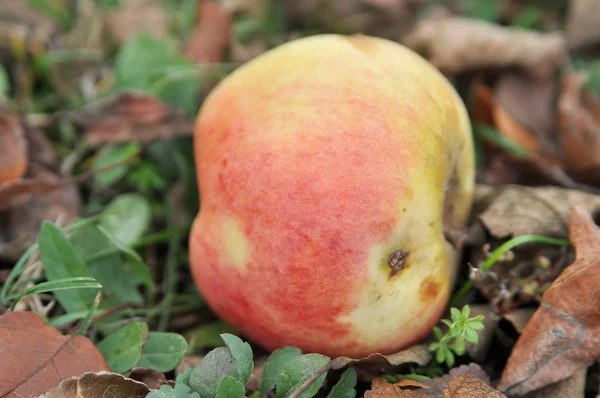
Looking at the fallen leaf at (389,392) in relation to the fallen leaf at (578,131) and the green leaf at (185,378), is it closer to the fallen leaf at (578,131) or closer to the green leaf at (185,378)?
the green leaf at (185,378)

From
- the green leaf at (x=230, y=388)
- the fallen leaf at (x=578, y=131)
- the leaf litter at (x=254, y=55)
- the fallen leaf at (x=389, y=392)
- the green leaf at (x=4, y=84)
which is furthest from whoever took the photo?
the green leaf at (x=4, y=84)

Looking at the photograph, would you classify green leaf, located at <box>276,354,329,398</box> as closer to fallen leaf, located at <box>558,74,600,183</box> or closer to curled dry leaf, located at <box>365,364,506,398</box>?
curled dry leaf, located at <box>365,364,506,398</box>

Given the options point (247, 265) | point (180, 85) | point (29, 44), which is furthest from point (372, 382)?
point (29, 44)

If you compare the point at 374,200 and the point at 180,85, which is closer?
the point at 374,200

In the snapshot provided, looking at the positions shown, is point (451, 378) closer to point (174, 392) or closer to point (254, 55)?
point (174, 392)

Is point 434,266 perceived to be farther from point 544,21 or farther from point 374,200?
point 544,21

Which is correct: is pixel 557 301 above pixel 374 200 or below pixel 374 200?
below

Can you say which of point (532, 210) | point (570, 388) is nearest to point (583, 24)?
point (532, 210)

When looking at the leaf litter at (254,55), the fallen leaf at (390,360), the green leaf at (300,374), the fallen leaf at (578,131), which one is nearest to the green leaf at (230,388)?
the leaf litter at (254,55)
